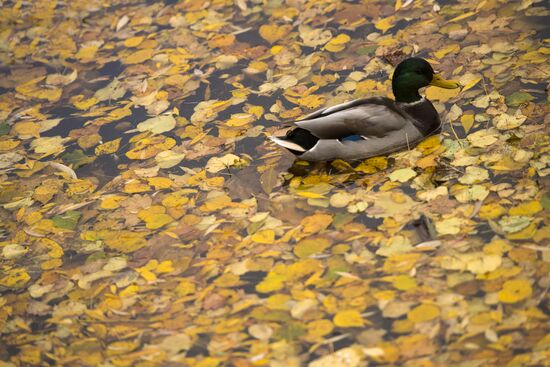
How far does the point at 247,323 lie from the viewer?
4.84 metres

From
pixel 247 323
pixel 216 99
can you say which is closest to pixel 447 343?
pixel 247 323

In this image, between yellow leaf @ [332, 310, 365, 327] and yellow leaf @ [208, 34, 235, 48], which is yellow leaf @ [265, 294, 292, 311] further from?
yellow leaf @ [208, 34, 235, 48]

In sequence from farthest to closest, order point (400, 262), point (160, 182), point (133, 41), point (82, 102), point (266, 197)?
point (133, 41) < point (82, 102) < point (160, 182) < point (266, 197) < point (400, 262)

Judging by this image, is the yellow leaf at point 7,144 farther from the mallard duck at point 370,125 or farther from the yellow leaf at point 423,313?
the yellow leaf at point 423,313

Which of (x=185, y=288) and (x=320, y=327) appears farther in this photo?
(x=185, y=288)

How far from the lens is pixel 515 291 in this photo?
468cm

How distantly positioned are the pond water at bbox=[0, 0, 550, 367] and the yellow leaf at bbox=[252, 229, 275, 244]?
23 millimetres

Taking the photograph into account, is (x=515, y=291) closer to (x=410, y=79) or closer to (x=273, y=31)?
(x=410, y=79)

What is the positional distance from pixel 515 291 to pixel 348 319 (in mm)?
877

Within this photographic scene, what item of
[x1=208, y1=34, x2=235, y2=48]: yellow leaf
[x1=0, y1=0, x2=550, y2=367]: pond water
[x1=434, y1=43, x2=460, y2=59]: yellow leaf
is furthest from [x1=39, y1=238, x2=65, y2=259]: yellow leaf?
[x1=434, y1=43, x2=460, y2=59]: yellow leaf

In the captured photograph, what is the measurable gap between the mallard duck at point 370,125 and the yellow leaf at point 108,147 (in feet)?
4.40

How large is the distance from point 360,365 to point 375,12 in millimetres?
3839

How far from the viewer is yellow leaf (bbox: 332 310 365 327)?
4.70 meters

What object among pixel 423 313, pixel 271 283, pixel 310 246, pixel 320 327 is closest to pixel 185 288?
pixel 271 283
